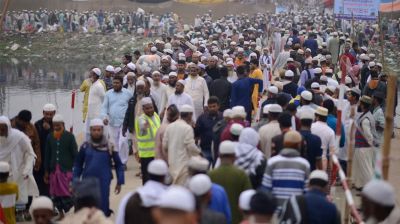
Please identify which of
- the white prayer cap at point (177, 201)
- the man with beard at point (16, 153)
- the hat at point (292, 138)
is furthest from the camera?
the man with beard at point (16, 153)

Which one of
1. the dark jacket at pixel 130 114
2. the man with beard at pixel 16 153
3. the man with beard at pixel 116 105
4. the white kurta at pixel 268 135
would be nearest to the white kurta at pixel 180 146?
the white kurta at pixel 268 135

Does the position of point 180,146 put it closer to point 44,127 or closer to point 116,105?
point 44,127

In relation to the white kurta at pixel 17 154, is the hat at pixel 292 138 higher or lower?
higher

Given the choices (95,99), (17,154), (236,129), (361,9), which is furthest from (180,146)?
(361,9)

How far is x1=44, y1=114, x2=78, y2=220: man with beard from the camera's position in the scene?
1009 centimetres

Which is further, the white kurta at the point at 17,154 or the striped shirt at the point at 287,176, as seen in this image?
the white kurta at the point at 17,154

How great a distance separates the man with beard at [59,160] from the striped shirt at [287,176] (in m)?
3.34

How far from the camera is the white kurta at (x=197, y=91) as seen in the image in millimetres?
13938

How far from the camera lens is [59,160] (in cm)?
1017

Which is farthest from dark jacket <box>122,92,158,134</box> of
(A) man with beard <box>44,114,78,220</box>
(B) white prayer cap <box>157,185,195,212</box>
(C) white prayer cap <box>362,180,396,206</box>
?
(B) white prayer cap <box>157,185,195,212</box>

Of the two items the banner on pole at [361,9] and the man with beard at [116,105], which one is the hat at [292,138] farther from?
the banner on pole at [361,9]

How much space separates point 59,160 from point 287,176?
3.57 metres

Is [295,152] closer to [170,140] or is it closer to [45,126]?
[170,140]

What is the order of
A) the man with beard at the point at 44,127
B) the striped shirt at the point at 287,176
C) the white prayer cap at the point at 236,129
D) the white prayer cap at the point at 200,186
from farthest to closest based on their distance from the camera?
the man with beard at the point at 44,127, the white prayer cap at the point at 236,129, the striped shirt at the point at 287,176, the white prayer cap at the point at 200,186
